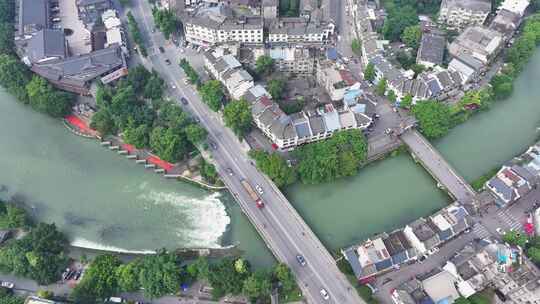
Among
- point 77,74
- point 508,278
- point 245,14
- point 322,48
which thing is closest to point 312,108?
point 322,48

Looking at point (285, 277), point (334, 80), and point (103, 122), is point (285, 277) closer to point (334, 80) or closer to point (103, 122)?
point (334, 80)

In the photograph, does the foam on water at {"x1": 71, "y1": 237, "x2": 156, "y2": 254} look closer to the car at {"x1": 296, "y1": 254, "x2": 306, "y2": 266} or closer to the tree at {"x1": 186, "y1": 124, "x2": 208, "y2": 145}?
the tree at {"x1": 186, "y1": 124, "x2": 208, "y2": 145}

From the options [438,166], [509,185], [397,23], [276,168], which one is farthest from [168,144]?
[397,23]

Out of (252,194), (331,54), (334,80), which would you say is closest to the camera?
(252,194)

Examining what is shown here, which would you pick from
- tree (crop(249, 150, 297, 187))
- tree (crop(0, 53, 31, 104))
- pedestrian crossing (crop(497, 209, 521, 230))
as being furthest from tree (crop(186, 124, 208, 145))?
pedestrian crossing (crop(497, 209, 521, 230))

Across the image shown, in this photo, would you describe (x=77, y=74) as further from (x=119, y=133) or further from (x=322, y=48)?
(x=322, y=48)
